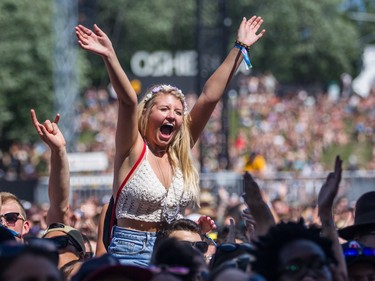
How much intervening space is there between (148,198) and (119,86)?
2.10ft

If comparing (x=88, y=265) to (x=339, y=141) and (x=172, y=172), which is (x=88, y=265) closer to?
(x=172, y=172)

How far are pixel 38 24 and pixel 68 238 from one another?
115 feet

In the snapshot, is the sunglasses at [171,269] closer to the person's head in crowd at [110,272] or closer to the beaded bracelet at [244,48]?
the person's head in crowd at [110,272]

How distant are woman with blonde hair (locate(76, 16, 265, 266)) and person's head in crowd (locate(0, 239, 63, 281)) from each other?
190 cm

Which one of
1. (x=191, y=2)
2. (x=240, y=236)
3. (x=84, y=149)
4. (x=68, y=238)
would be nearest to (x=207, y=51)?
(x=84, y=149)

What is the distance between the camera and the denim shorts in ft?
22.5

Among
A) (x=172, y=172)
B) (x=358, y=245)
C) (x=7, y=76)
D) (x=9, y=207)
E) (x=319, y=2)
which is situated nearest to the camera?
(x=358, y=245)

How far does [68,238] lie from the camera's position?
7.44m

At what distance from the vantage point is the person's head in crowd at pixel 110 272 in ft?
16.6

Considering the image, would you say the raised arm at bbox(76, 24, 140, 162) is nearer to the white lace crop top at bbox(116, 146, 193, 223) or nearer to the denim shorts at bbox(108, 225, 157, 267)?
the white lace crop top at bbox(116, 146, 193, 223)

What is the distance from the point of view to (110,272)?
5090mm

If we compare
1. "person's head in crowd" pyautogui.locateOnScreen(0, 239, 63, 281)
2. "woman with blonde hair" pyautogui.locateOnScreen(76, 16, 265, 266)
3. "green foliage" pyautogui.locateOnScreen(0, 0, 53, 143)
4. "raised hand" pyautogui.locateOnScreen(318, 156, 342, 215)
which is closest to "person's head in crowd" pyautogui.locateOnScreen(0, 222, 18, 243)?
"woman with blonde hair" pyautogui.locateOnScreen(76, 16, 265, 266)

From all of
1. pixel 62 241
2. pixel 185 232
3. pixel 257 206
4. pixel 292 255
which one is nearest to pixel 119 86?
pixel 185 232

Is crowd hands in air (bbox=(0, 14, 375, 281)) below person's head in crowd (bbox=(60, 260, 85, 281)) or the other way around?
the other way around
